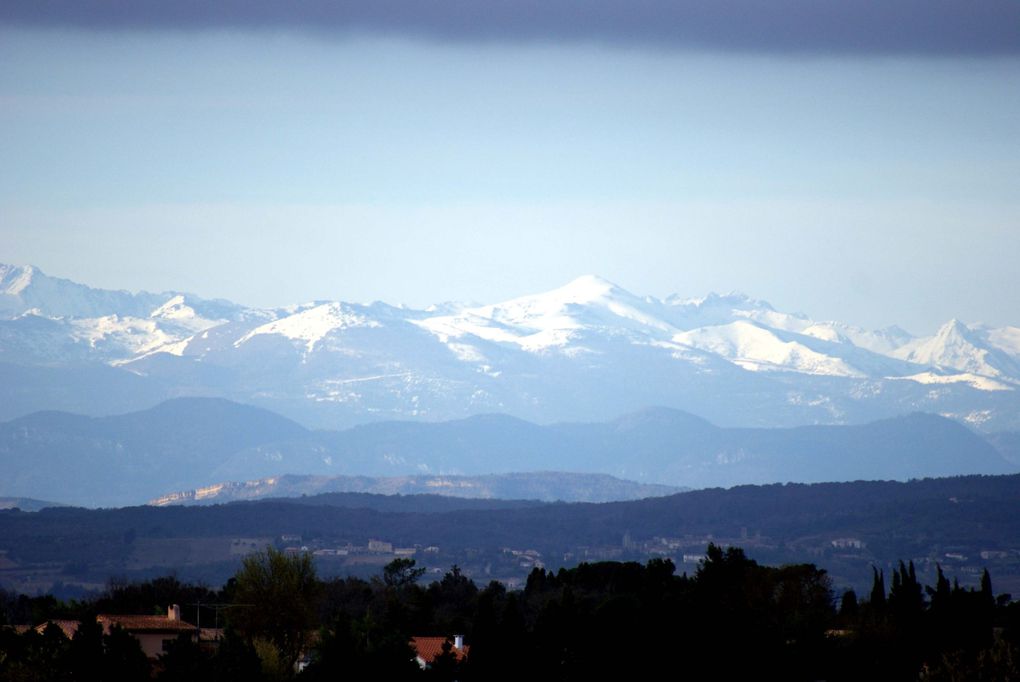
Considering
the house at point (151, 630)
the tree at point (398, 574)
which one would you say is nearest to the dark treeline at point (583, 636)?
the house at point (151, 630)

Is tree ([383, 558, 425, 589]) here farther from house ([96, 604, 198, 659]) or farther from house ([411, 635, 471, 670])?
house ([96, 604, 198, 659])

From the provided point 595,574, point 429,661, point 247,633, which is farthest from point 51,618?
point 595,574

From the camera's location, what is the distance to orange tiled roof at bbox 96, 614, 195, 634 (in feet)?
357

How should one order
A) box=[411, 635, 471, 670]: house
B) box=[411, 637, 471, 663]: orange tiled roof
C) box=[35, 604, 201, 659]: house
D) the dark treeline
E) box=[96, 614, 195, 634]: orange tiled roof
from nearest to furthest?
the dark treeline, box=[411, 635, 471, 670]: house, box=[411, 637, 471, 663]: orange tiled roof, box=[35, 604, 201, 659]: house, box=[96, 614, 195, 634]: orange tiled roof

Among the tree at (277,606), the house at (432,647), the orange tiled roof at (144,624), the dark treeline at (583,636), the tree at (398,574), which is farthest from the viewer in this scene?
the tree at (398,574)

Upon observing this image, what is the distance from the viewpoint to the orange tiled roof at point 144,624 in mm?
108875

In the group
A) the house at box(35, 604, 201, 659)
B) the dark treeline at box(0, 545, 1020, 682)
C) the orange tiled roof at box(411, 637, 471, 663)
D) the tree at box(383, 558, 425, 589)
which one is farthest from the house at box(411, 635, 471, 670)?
the tree at box(383, 558, 425, 589)

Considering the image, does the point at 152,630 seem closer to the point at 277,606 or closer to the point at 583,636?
the point at 277,606

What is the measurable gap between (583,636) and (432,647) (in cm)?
996

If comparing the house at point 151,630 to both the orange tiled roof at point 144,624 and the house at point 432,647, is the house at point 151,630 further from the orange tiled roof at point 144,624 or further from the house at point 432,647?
the house at point 432,647

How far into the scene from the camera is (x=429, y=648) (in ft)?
363

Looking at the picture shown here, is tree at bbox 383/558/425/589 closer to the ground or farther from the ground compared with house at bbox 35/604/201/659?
farther from the ground

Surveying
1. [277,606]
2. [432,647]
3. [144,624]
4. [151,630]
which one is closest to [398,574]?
[277,606]

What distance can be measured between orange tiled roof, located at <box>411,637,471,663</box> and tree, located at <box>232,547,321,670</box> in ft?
17.6
